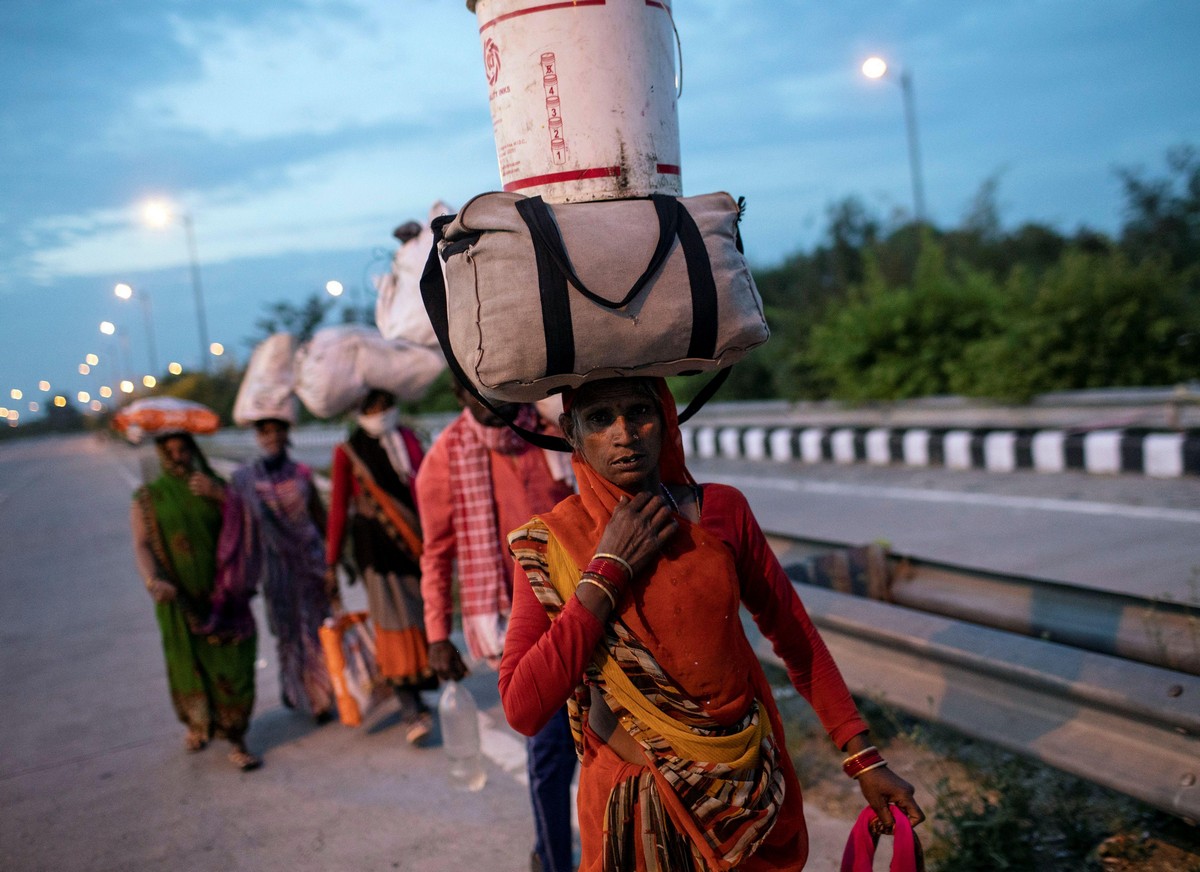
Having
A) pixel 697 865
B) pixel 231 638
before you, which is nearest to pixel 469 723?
pixel 231 638

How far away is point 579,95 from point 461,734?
9.47 feet

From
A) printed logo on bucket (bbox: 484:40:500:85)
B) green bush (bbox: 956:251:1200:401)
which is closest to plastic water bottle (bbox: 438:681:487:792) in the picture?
printed logo on bucket (bbox: 484:40:500:85)

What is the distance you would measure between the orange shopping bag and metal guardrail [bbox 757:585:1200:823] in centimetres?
259

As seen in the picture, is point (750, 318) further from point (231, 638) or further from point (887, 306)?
point (887, 306)

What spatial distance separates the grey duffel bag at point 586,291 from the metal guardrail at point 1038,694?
1.53 meters

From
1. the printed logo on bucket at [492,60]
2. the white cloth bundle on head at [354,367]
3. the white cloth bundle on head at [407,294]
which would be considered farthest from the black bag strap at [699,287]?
the white cloth bundle on head at [354,367]

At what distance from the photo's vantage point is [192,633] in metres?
5.53

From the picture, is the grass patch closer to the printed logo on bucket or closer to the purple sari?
the printed logo on bucket

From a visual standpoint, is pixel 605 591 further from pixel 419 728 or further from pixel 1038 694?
pixel 419 728

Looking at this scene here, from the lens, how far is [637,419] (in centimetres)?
231

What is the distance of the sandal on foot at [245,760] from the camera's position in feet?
17.4

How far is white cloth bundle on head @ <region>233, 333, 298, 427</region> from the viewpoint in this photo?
19.5ft

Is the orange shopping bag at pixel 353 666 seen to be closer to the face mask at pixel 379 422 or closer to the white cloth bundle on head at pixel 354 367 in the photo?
the face mask at pixel 379 422

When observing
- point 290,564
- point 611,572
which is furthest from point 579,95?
point 290,564
